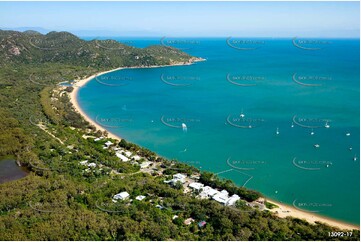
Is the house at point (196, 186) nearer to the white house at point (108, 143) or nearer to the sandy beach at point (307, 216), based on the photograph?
the sandy beach at point (307, 216)

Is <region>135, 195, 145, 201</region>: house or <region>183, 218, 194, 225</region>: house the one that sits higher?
<region>135, 195, 145, 201</region>: house

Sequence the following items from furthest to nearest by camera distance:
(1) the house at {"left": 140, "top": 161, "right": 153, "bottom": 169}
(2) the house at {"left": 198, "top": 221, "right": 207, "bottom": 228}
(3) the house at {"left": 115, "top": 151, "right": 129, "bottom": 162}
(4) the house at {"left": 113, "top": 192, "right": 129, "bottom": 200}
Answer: (3) the house at {"left": 115, "top": 151, "right": 129, "bottom": 162}, (1) the house at {"left": 140, "top": 161, "right": 153, "bottom": 169}, (4) the house at {"left": 113, "top": 192, "right": 129, "bottom": 200}, (2) the house at {"left": 198, "top": 221, "right": 207, "bottom": 228}

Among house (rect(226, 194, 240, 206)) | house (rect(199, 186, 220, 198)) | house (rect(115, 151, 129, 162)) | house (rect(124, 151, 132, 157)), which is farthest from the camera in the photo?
house (rect(124, 151, 132, 157))

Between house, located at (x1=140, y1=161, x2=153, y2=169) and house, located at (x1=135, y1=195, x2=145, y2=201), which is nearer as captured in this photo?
house, located at (x1=135, y1=195, x2=145, y2=201)

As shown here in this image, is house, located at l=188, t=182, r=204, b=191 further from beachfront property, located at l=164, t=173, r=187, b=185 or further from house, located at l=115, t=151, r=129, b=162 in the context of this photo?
house, located at l=115, t=151, r=129, b=162

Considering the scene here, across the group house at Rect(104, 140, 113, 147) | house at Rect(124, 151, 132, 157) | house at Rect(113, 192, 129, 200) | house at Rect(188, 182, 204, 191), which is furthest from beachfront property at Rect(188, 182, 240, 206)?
house at Rect(104, 140, 113, 147)

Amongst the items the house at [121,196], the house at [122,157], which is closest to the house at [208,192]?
the house at [121,196]

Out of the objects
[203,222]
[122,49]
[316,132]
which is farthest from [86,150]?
[122,49]
